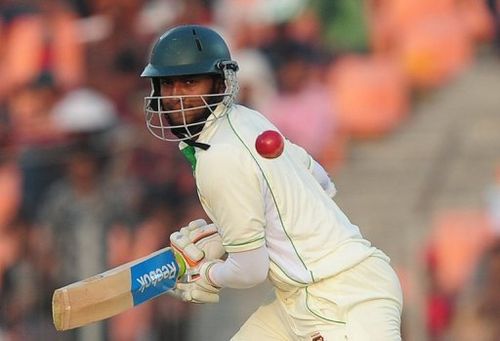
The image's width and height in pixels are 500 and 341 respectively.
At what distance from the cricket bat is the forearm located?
0.23 meters

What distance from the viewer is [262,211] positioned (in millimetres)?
4031

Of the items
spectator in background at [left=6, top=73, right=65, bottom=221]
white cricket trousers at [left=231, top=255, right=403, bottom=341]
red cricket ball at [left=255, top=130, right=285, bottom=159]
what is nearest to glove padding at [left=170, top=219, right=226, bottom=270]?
Answer: white cricket trousers at [left=231, top=255, right=403, bottom=341]

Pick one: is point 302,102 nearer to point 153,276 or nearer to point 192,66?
point 153,276

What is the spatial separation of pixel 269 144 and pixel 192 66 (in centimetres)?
36

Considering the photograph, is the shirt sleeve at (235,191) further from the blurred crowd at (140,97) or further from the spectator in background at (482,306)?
the spectator in background at (482,306)

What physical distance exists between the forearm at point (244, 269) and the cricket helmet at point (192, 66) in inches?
16.4

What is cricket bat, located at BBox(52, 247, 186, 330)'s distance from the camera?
4.22 metres

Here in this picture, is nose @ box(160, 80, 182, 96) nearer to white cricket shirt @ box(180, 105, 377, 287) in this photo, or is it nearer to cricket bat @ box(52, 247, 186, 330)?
white cricket shirt @ box(180, 105, 377, 287)

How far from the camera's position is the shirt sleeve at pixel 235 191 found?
3.98 metres

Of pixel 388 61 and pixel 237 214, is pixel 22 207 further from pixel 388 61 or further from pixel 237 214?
pixel 237 214

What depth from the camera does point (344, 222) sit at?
4.23 metres

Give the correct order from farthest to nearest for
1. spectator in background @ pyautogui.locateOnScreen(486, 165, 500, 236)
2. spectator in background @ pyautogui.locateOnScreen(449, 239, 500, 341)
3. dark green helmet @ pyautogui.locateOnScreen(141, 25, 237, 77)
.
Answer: spectator in background @ pyautogui.locateOnScreen(486, 165, 500, 236) → spectator in background @ pyautogui.locateOnScreen(449, 239, 500, 341) → dark green helmet @ pyautogui.locateOnScreen(141, 25, 237, 77)

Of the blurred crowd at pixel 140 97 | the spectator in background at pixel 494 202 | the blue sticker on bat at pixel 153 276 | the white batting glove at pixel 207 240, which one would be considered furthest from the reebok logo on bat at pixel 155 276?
the spectator in background at pixel 494 202

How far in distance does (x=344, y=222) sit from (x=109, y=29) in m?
4.80
